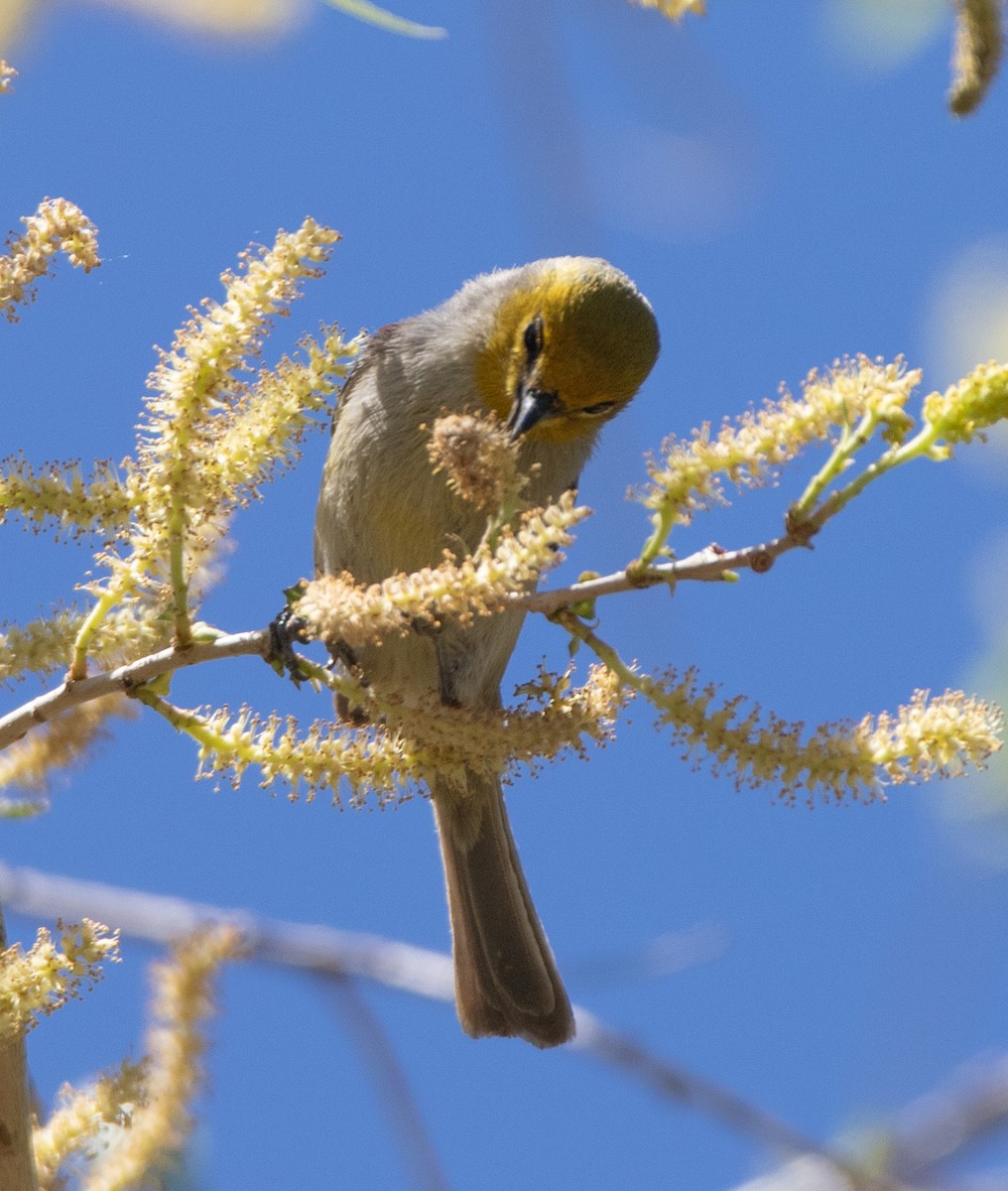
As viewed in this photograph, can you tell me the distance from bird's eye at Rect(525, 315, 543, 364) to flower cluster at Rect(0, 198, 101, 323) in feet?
6.14

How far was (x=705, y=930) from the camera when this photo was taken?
408cm

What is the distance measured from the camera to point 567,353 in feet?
12.2

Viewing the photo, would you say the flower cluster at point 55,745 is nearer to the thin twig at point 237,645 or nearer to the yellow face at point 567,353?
the thin twig at point 237,645

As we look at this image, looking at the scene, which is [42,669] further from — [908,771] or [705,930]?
[705,930]

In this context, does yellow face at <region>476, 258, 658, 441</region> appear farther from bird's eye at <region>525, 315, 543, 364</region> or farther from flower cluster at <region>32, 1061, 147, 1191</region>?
flower cluster at <region>32, 1061, 147, 1191</region>

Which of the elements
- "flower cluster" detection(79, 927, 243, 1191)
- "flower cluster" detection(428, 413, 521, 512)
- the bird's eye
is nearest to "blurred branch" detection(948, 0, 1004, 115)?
"flower cluster" detection(428, 413, 521, 512)

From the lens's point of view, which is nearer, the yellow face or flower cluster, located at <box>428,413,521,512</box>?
flower cluster, located at <box>428,413,521,512</box>

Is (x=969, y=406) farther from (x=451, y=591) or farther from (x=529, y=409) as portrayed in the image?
(x=529, y=409)

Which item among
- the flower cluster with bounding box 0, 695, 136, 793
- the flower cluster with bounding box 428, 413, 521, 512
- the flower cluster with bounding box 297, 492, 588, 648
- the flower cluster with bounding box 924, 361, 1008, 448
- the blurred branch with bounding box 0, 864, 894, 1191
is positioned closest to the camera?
the flower cluster with bounding box 924, 361, 1008, 448

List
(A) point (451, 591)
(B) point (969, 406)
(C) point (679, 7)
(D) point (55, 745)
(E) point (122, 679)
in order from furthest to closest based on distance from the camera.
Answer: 1. (D) point (55, 745)
2. (E) point (122, 679)
3. (A) point (451, 591)
4. (B) point (969, 406)
5. (C) point (679, 7)

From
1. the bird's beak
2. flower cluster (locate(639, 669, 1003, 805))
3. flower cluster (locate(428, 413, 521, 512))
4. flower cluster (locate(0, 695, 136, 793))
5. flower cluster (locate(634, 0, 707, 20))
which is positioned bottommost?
flower cluster (locate(639, 669, 1003, 805))

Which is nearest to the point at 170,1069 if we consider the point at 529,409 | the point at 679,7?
the point at 679,7

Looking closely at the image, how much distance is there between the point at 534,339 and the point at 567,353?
13cm

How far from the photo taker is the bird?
3.74 metres
